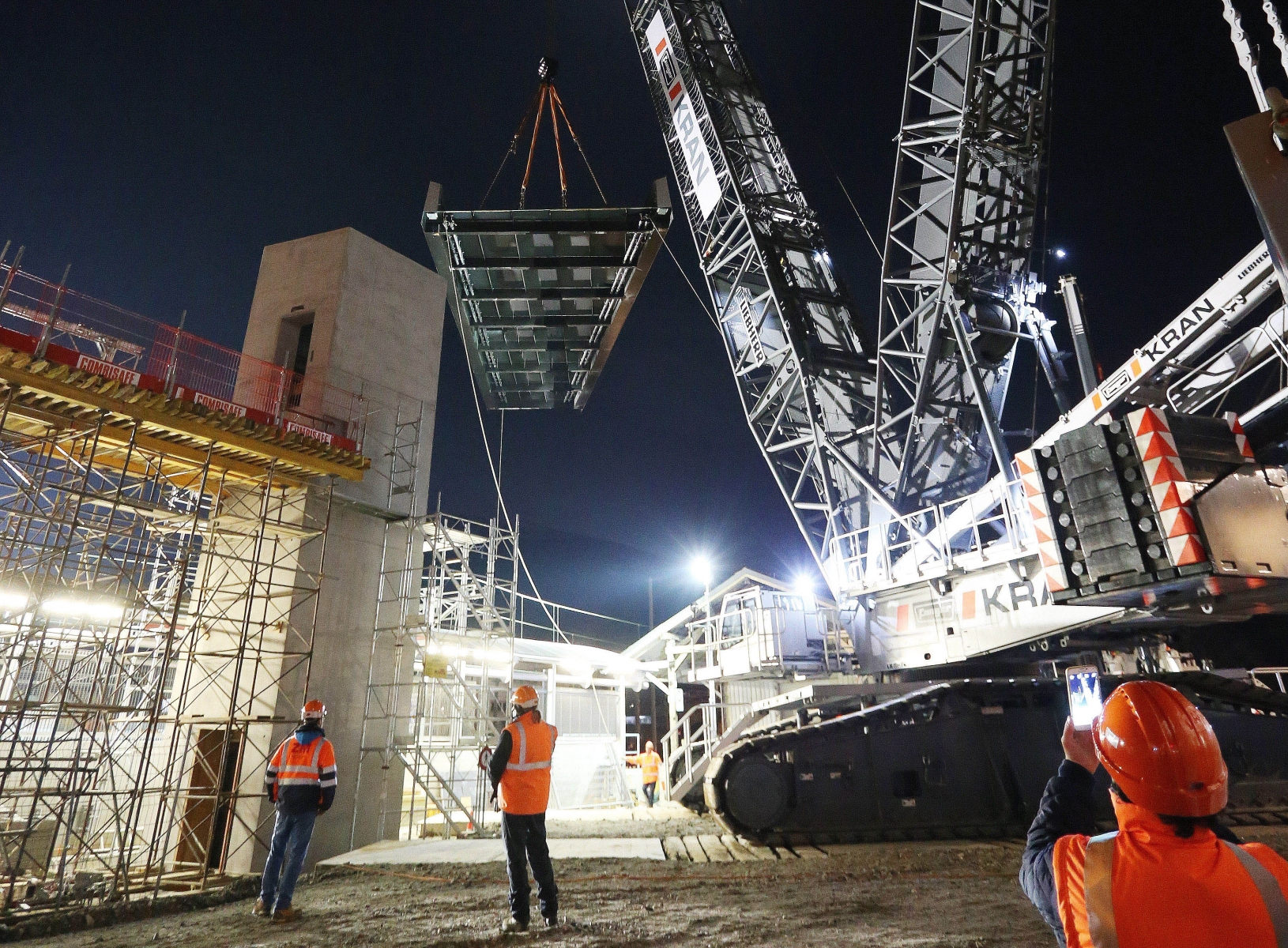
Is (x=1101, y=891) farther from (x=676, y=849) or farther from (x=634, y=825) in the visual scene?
(x=634, y=825)

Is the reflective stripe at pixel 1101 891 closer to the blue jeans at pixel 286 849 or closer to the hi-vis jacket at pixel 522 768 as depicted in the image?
the hi-vis jacket at pixel 522 768

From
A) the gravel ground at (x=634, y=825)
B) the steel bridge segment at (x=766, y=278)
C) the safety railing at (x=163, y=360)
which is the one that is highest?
the steel bridge segment at (x=766, y=278)

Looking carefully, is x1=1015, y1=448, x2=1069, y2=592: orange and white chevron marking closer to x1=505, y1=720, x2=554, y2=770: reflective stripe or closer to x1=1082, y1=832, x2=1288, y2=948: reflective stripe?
x1=505, y1=720, x2=554, y2=770: reflective stripe

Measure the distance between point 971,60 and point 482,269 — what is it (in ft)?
28.2

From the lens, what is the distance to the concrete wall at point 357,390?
1119 centimetres

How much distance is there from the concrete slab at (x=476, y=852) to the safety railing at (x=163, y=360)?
19.3 feet

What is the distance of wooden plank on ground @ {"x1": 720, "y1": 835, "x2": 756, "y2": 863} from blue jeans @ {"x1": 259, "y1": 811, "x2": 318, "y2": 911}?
4119mm

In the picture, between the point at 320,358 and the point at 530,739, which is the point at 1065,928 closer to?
the point at 530,739

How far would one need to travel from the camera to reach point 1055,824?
6.28 feet

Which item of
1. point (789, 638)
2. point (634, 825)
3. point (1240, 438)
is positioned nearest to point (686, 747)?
point (634, 825)

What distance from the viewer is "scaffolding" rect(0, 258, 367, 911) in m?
8.26

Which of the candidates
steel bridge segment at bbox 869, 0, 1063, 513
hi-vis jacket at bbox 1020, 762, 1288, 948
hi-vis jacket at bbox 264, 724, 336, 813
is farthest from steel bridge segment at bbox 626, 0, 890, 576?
hi-vis jacket at bbox 1020, 762, 1288, 948

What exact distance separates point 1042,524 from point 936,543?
12.8 ft

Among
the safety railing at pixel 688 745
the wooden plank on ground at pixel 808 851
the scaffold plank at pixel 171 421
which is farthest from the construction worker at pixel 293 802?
the safety railing at pixel 688 745
